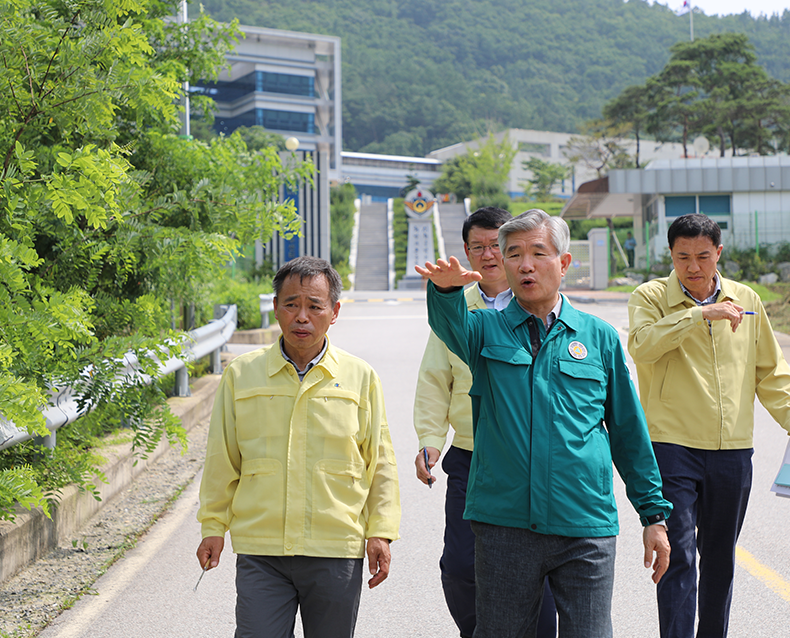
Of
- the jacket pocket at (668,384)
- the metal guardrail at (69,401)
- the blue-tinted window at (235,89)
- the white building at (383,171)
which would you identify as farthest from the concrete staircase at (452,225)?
the white building at (383,171)

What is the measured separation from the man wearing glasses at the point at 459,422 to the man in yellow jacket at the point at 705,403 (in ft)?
2.21

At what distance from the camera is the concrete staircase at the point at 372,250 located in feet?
156

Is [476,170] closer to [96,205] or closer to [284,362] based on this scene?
[96,205]

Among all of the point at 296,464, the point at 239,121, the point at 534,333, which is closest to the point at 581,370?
the point at 534,333

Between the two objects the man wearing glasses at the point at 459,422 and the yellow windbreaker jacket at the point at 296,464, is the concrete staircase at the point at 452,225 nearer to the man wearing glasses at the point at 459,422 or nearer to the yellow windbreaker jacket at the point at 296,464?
the man wearing glasses at the point at 459,422

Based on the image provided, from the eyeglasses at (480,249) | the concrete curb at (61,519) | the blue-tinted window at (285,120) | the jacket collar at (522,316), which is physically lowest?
the concrete curb at (61,519)

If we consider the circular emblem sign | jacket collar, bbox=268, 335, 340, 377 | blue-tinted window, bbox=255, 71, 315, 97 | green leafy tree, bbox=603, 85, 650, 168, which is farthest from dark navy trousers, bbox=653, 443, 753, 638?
blue-tinted window, bbox=255, 71, 315, 97

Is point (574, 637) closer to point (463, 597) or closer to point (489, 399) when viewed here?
point (489, 399)

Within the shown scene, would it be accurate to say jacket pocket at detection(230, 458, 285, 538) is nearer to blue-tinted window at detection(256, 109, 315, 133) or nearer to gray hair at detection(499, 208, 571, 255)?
gray hair at detection(499, 208, 571, 255)

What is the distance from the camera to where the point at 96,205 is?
4.12 meters

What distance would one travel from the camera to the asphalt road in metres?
3.99

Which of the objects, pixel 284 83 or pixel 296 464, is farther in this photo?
pixel 284 83

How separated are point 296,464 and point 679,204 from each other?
3677 cm

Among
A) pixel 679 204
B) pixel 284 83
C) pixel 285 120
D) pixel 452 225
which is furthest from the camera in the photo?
pixel 285 120
